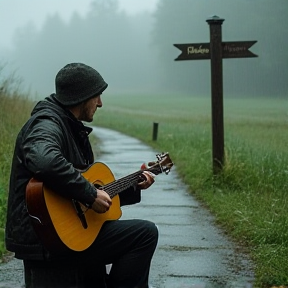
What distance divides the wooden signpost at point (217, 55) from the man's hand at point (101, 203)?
658 cm

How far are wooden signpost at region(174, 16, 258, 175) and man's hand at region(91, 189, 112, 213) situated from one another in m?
6.58

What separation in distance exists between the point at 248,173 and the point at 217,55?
1623 millimetres

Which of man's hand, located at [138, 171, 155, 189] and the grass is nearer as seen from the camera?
man's hand, located at [138, 171, 155, 189]

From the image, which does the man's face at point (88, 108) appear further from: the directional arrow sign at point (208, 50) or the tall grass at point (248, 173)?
the directional arrow sign at point (208, 50)

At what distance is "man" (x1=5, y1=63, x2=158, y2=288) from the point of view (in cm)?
443

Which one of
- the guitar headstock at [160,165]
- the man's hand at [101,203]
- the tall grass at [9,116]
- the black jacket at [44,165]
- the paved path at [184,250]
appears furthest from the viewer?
the tall grass at [9,116]

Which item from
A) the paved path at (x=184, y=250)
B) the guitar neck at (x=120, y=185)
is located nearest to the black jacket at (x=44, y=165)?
the guitar neck at (x=120, y=185)

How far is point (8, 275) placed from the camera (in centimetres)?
672

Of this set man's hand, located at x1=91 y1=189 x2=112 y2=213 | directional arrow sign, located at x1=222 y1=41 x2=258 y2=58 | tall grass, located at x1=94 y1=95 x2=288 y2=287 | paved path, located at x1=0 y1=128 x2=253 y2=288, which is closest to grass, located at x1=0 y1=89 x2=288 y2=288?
tall grass, located at x1=94 y1=95 x2=288 y2=287

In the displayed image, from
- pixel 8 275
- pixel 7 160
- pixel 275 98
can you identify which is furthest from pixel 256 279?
pixel 275 98

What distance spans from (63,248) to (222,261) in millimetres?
2889

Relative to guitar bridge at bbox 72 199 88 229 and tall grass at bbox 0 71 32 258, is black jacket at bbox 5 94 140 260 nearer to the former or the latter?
guitar bridge at bbox 72 199 88 229

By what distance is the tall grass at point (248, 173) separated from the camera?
7465mm

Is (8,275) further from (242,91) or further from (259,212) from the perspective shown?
(242,91)
